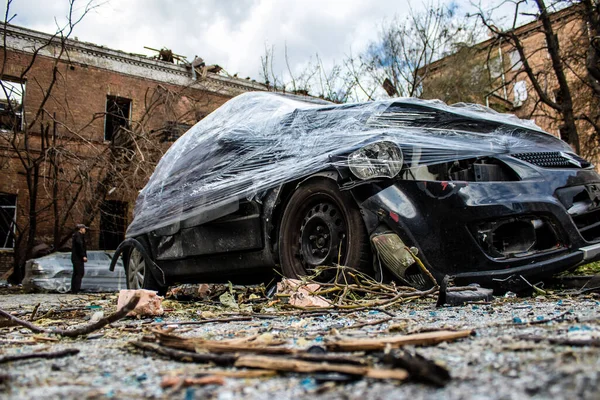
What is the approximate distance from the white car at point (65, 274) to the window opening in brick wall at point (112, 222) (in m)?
1.49

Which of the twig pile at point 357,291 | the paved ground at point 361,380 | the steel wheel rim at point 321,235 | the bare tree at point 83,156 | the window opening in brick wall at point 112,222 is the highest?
the bare tree at point 83,156

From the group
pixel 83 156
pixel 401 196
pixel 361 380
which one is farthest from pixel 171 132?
pixel 361 380

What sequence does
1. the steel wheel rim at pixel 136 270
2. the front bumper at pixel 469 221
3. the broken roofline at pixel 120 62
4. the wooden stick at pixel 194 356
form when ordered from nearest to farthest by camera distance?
the wooden stick at pixel 194 356, the front bumper at pixel 469 221, the steel wheel rim at pixel 136 270, the broken roofline at pixel 120 62

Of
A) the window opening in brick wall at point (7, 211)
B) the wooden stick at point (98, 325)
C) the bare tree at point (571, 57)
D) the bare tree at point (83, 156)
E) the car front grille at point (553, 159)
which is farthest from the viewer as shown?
the window opening in brick wall at point (7, 211)

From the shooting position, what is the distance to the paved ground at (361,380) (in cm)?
114

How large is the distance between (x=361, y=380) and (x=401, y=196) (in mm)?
2066

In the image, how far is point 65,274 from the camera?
1146cm

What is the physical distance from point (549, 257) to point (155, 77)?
747 inches

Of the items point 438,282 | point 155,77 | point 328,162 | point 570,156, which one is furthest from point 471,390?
point 155,77

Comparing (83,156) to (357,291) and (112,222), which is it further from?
(357,291)

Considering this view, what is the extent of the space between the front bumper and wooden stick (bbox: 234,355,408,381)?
1.87 meters

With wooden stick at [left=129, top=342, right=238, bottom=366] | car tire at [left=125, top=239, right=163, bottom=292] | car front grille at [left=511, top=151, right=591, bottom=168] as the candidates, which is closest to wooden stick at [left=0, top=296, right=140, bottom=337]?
wooden stick at [left=129, top=342, right=238, bottom=366]

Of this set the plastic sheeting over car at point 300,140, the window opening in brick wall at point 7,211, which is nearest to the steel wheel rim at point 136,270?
the plastic sheeting over car at point 300,140

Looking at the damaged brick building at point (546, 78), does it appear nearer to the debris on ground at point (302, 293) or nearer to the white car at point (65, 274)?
the debris on ground at point (302, 293)
